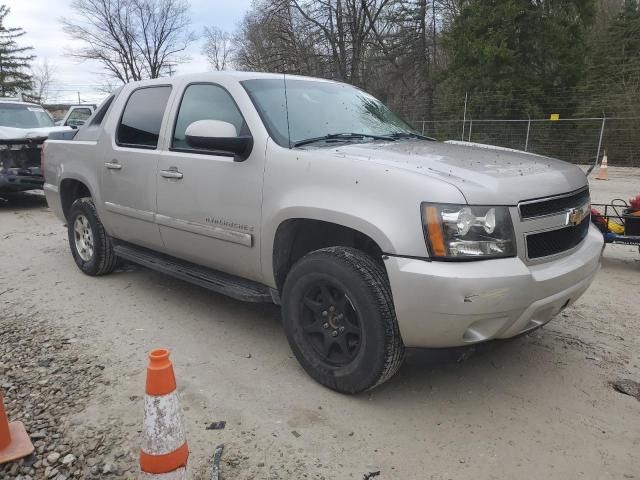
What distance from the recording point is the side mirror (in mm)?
3234

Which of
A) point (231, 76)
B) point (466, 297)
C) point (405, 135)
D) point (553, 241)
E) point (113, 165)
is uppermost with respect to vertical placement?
point (231, 76)

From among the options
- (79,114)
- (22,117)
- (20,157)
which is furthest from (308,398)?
(79,114)

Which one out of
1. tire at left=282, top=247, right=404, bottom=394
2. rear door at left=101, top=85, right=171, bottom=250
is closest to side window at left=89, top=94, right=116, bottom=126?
rear door at left=101, top=85, right=171, bottom=250

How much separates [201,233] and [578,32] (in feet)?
82.0

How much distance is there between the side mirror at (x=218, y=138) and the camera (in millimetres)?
3234

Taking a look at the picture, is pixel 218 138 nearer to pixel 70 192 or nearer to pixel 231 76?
pixel 231 76

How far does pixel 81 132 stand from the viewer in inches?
202

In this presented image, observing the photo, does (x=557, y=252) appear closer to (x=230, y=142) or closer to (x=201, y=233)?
(x=230, y=142)

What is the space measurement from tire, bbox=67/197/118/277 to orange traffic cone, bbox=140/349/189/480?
338 cm

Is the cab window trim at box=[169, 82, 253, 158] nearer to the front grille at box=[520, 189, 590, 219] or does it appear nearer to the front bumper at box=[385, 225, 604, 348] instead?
the front bumper at box=[385, 225, 604, 348]

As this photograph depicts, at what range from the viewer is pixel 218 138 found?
322cm

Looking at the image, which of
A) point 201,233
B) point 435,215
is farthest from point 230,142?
point 435,215

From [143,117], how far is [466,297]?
3151mm

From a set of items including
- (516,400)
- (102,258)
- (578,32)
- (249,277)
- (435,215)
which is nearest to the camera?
(435,215)
